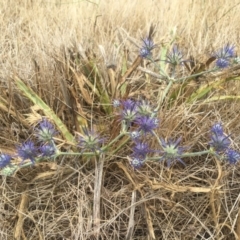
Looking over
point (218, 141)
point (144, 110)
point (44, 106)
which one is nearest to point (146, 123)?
point (144, 110)

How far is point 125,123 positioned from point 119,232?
0.26m

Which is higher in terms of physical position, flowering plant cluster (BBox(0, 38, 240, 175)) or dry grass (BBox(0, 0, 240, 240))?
flowering plant cluster (BBox(0, 38, 240, 175))

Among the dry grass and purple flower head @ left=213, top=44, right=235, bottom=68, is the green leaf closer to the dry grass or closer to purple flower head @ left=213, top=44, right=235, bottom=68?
the dry grass

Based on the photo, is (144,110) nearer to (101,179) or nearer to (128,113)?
(128,113)

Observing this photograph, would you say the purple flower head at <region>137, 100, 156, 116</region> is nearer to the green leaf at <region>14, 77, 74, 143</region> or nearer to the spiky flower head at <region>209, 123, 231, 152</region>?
the spiky flower head at <region>209, 123, 231, 152</region>

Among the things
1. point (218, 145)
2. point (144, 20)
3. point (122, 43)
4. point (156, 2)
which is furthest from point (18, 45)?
point (218, 145)

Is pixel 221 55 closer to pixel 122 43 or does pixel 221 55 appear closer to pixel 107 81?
pixel 107 81

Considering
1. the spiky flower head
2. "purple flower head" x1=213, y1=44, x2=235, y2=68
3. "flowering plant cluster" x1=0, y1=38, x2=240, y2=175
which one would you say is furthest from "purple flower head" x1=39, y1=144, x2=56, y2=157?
"purple flower head" x1=213, y1=44, x2=235, y2=68

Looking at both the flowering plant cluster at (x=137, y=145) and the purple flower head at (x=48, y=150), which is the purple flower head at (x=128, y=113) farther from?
the purple flower head at (x=48, y=150)

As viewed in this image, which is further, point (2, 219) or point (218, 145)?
point (2, 219)

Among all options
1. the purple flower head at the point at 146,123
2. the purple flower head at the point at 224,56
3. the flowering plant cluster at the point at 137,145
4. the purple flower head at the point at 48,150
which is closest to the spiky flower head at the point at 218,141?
the flowering plant cluster at the point at 137,145

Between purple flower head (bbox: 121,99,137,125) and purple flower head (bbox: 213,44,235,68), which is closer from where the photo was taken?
purple flower head (bbox: 121,99,137,125)

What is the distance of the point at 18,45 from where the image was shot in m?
1.81

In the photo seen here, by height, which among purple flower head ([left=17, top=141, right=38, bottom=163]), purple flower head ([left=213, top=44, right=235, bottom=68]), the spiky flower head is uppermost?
purple flower head ([left=213, top=44, right=235, bottom=68])
